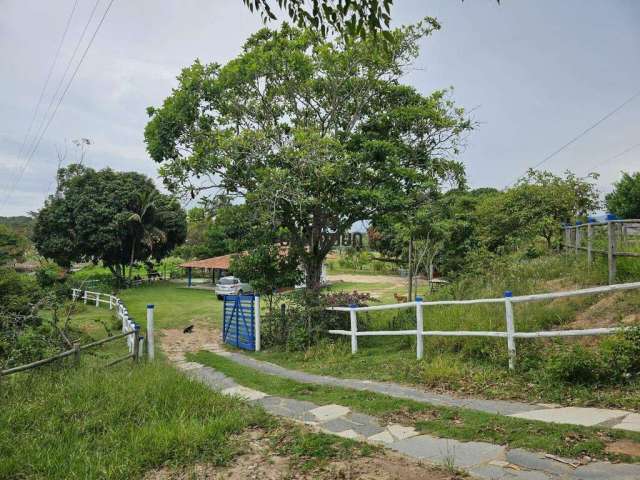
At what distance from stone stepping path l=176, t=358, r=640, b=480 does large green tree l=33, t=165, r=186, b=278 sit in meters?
28.3

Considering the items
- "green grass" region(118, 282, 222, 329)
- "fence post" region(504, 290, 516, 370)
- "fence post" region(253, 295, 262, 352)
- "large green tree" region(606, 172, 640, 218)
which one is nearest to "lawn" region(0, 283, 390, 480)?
"fence post" region(504, 290, 516, 370)

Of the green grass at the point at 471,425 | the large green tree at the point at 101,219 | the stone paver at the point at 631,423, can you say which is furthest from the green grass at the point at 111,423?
the large green tree at the point at 101,219

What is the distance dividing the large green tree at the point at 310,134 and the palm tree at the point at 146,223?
23154 mm

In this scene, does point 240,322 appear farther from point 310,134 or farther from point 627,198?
point 627,198

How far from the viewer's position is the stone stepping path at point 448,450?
3580mm

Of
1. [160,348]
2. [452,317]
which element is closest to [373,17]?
[452,317]

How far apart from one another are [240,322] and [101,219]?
24.0 m

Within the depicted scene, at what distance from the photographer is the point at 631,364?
541cm

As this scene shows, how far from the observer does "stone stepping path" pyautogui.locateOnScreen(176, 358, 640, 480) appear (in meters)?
3.58

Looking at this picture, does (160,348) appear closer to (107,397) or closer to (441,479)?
(107,397)

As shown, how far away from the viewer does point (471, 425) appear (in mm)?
4867

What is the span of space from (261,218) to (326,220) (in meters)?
2.08

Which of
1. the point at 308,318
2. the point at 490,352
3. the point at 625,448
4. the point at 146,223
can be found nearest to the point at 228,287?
the point at 146,223

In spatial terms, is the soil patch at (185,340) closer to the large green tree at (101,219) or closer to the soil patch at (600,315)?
the soil patch at (600,315)
